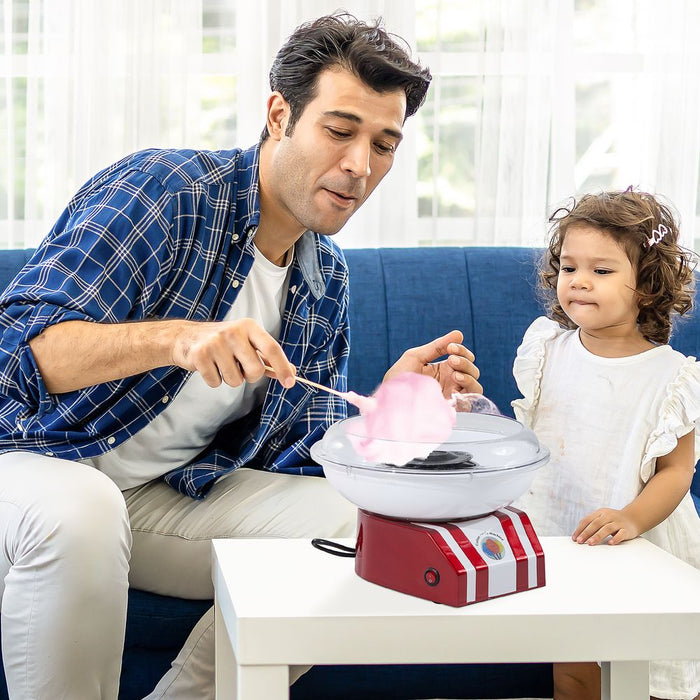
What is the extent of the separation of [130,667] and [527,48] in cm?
174

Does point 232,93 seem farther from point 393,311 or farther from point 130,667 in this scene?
point 130,667

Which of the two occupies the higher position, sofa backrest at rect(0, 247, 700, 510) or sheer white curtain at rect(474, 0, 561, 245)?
sheer white curtain at rect(474, 0, 561, 245)

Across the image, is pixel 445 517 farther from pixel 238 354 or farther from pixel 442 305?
pixel 442 305

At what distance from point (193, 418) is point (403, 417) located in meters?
0.59

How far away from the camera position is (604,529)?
1.23 metres

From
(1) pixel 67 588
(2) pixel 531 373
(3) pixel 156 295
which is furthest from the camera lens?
(2) pixel 531 373

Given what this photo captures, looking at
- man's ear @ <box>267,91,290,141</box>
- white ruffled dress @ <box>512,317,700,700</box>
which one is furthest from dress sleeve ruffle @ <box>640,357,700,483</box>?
man's ear @ <box>267,91,290,141</box>

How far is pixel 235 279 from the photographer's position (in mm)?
1544

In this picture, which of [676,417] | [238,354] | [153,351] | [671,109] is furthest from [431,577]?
[671,109]

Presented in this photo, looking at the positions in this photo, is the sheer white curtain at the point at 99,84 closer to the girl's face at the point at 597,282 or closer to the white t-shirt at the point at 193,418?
the white t-shirt at the point at 193,418

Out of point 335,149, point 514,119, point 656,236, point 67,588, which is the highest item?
point 514,119

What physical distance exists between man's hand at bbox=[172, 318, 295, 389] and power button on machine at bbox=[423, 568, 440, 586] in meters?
0.26

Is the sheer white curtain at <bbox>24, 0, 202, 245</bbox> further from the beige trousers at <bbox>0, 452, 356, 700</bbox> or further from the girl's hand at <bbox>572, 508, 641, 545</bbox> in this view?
the girl's hand at <bbox>572, 508, 641, 545</bbox>

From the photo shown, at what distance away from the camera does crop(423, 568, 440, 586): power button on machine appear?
39.0 inches
